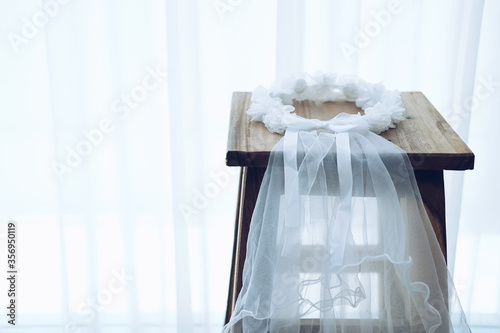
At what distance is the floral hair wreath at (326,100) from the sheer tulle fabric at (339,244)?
0.05 metres

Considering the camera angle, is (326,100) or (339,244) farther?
(326,100)

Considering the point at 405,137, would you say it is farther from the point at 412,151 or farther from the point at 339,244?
the point at 339,244

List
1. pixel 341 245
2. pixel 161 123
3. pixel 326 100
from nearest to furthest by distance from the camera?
pixel 341 245 → pixel 326 100 → pixel 161 123

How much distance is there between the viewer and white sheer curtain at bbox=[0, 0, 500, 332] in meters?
1.47

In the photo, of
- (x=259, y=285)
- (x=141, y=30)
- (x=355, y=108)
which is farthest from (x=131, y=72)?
Answer: (x=259, y=285)

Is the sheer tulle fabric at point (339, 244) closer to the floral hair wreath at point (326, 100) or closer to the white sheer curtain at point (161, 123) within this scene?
the floral hair wreath at point (326, 100)

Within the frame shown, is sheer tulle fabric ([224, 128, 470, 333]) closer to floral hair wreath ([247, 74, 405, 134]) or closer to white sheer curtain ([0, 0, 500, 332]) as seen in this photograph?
floral hair wreath ([247, 74, 405, 134])

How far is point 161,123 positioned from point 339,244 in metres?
0.76

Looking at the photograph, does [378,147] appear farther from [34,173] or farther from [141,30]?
[34,173]


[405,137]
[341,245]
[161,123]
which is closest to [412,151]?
[405,137]

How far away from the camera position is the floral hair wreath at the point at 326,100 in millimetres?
1026

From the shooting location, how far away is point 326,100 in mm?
1192

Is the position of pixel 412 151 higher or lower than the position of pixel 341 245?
higher

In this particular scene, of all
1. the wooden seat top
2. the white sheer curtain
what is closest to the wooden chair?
the wooden seat top
